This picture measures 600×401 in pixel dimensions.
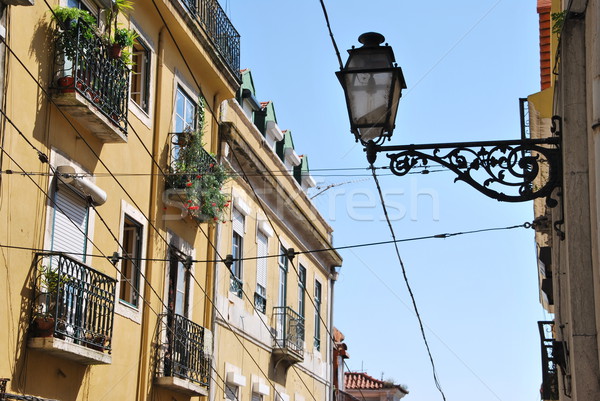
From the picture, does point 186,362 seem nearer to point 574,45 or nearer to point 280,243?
point 280,243

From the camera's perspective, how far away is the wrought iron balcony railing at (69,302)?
1152cm

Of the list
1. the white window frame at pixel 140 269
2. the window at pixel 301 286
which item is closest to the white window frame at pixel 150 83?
the white window frame at pixel 140 269

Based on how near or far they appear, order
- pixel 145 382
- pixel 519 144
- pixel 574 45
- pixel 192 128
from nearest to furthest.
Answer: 1. pixel 519 144
2. pixel 574 45
3. pixel 145 382
4. pixel 192 128

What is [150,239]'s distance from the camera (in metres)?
15.4

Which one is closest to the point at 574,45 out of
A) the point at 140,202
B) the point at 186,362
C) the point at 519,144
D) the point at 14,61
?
the point at 519,144

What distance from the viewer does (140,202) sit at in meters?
15.1

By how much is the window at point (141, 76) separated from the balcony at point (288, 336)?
7270mm

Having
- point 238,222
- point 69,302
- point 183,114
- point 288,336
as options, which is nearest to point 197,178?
point 183,114

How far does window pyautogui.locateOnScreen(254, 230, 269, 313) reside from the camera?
67.7 feet

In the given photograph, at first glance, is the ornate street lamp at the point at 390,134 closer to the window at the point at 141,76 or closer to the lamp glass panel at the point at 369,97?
the lamp glass panel at the point at 369,97

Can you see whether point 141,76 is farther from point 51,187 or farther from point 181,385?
point 181,385

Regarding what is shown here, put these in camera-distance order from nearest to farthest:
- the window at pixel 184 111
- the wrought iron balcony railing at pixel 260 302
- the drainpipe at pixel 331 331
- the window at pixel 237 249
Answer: the window at pixel 184 111 → the window at pixel 237 249 → the wrought iron balcony railing at pixel 260 302 → the drainpipe at pixel 331 331

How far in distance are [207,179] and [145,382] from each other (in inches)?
138

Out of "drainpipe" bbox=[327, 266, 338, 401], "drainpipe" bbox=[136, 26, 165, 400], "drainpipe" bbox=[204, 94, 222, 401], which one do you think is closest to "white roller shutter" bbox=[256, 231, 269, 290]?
"drainpipe" bbox=[204, 94, 222, 401]
